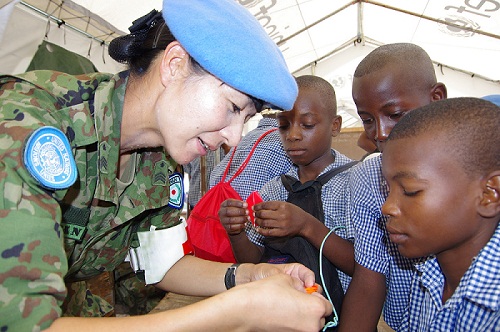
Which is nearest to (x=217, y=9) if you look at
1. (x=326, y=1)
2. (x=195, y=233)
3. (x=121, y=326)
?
(x=121, y=326)

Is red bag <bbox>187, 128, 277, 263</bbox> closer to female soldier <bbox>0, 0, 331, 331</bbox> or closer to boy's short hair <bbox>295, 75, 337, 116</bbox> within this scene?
female soldier <bbox>0, 0, 331, 331</bbox>

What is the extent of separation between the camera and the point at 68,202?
1048mm

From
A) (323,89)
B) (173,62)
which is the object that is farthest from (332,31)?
(173,62)

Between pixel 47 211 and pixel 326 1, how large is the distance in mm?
6077

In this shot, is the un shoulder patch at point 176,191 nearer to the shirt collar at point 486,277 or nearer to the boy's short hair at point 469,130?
the boy's short hair at point 469,130

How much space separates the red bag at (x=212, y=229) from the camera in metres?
1.99

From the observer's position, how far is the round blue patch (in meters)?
0.75

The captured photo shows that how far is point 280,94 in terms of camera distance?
1.04 metres

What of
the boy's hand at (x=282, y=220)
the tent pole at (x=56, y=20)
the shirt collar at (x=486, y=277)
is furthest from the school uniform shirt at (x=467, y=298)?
the tent pole at (x=56, y=20)

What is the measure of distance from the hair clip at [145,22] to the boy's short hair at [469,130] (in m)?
0.82

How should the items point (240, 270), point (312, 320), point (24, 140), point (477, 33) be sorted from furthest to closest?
point (477, 33) < point (240, 270) < point (312, 320) < point (24, 140)

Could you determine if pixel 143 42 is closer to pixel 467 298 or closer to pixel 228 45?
pixel 228 45

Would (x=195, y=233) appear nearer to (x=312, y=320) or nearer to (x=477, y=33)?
(x=312, y=320)

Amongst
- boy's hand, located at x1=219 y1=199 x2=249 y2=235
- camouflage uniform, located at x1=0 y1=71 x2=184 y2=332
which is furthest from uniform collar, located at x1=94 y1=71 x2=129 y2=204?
boy's hand, located at x1=219 y1=199 x2=249 y2=235
